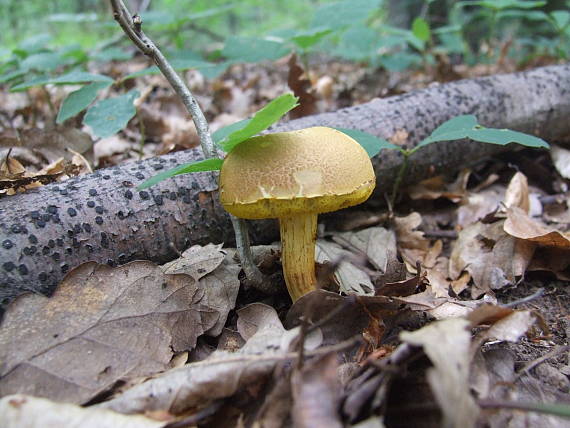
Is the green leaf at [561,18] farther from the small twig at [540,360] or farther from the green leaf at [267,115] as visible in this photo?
the green leaf at [267,115]

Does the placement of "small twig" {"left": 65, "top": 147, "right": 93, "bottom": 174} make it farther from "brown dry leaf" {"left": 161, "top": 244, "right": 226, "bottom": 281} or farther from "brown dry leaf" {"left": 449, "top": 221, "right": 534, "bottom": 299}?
"brown dry leaf" {"left": 449, "top": 221, "right": 534, "bottom": 299}

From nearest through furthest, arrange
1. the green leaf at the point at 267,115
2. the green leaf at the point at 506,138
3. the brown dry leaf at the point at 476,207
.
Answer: the green leaf at the point at 267,115
the green leaf at the point at 506,138
the brown dry leaf at the point at 476,207

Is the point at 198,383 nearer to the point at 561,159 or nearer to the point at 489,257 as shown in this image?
the point at 489,257

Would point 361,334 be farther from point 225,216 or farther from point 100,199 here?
point 100,199

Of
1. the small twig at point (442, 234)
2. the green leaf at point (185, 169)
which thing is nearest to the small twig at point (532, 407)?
the green leaf at point (185, 169)

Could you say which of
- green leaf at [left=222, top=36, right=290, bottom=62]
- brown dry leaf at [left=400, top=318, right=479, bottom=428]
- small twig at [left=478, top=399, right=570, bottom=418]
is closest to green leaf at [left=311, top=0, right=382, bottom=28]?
green leaf at [left=222, top=36, right=290, bottom=62]

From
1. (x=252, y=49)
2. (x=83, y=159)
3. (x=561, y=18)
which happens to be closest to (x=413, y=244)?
(x=83, y=159)
